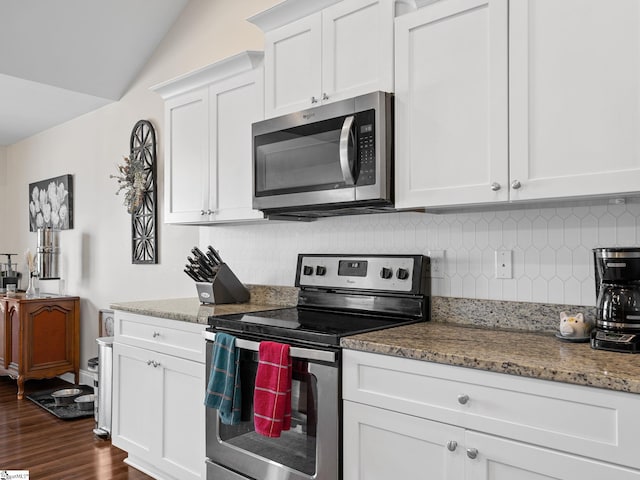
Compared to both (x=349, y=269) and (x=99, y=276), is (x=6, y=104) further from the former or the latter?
(x=349, y=269)

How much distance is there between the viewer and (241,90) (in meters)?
2.74

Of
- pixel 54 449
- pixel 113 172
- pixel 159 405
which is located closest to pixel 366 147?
pixel 159 405

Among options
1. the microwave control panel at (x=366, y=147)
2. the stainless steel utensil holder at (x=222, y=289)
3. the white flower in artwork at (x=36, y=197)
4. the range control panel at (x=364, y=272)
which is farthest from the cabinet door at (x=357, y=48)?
the white flower in artwork at (x=36, y=197)

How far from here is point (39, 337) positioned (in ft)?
15.5

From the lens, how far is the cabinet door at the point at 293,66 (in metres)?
2.32

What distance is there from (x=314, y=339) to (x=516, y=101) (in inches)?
41.5

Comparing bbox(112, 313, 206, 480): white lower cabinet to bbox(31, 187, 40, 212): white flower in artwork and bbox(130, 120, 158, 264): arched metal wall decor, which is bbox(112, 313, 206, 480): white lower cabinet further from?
bbox(31, 187, 40, 212): white flower in artwork

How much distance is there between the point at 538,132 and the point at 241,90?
1587mm

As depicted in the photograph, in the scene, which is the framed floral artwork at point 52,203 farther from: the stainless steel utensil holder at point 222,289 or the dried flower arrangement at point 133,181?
the stainless steel utensil holder at point 222,289

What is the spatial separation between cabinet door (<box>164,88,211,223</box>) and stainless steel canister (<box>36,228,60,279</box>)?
2.67 metres

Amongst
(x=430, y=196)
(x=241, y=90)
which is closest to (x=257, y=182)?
(x=241, y=90)

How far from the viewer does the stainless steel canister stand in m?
5.15

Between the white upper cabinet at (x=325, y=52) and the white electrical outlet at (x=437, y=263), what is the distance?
28.6 inches

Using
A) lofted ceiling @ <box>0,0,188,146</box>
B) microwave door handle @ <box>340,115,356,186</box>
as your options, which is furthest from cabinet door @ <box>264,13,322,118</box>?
lofted ceiling @ <box>0,0,188,146</box>
